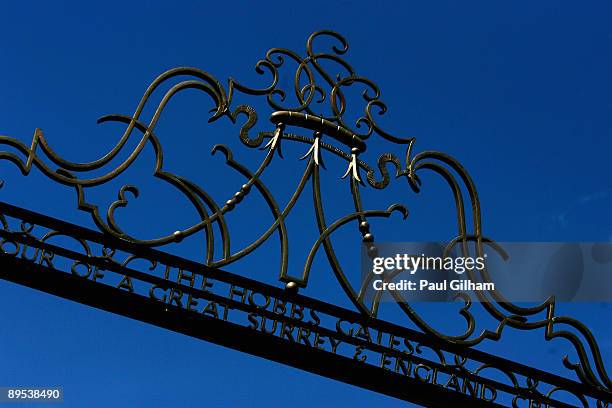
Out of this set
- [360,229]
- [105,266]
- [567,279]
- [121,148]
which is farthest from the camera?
[567,279]

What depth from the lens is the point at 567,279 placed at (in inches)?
307

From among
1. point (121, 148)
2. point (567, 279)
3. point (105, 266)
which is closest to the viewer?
point (105, 266)

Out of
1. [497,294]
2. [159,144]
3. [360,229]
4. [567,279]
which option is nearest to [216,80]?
[159,144]

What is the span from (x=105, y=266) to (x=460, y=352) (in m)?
2.40

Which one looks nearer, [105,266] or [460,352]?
[105,266]

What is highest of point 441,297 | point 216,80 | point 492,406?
point 216,80

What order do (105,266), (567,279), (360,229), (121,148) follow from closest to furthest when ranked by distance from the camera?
(105,266) < (121,148) < (360,229) < (567,279)

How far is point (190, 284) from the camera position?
6441 millimetres

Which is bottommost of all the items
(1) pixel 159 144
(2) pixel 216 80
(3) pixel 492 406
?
(3) pixel 492 406

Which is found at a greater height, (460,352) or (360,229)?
(360,229)

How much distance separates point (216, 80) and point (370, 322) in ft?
6.18

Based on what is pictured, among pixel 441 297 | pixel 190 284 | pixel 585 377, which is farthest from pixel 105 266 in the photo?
pixel 585 377

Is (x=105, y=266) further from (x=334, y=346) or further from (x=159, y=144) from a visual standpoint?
(x=334, y=346)

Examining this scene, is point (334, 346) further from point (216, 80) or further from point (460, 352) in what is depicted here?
point (216, 80)
